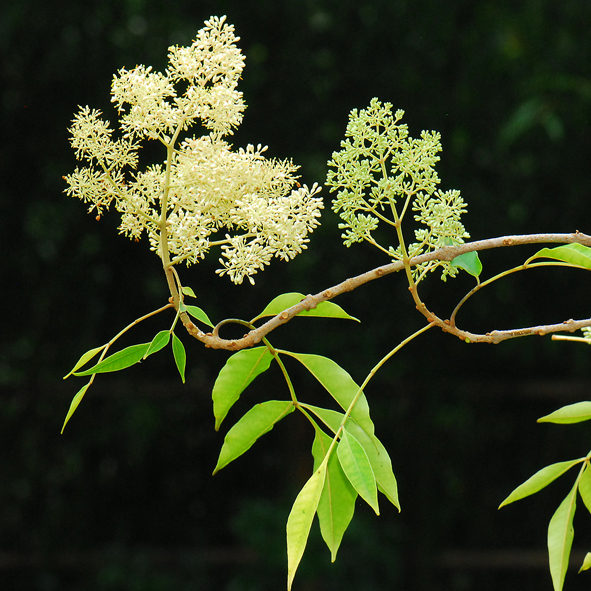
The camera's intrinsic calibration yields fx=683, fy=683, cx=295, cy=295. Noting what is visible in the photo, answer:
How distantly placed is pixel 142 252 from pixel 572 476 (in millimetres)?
1021

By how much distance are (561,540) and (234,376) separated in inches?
6.3

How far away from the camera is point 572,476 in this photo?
146 cm

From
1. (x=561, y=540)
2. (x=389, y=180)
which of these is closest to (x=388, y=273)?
(x=389, y=180)

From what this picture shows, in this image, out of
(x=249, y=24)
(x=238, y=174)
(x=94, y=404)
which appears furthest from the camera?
(x=94, y=404)

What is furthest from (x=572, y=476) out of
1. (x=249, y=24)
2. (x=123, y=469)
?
(x=249, y=24)

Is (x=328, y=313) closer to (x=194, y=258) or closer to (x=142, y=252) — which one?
(x=194, y=258)

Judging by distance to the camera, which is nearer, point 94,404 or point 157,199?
point 157,199

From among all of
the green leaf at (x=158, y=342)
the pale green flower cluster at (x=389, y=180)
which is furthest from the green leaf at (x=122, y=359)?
the pale green flower cluster at (x=389, y=180)

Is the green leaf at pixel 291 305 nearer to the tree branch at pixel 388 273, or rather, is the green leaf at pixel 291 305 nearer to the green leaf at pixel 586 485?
the tree branch at pixel 388 273

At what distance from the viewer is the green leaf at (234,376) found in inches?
12.3

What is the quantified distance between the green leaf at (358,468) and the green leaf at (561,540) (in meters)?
0.09

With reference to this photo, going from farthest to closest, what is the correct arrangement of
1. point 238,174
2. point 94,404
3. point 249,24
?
point 94,404 → point 249,24 → point 238,174

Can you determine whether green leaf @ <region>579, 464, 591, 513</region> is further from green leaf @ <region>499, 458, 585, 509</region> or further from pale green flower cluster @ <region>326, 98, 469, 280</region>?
pale green flower cluster @ <region>326, 98, 469, 280</region>

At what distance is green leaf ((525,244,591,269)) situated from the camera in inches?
11.0
